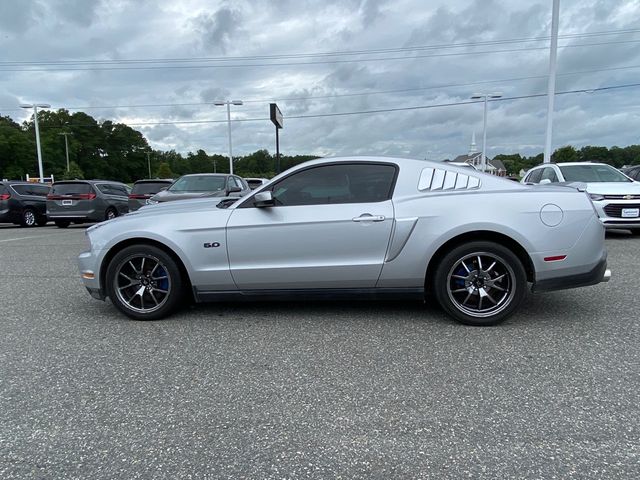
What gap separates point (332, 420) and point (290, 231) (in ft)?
6.13

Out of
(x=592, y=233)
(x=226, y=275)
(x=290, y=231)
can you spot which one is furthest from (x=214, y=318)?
(x=592, y=233)

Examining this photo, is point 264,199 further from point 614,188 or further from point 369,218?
point 614,188

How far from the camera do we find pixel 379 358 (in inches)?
130

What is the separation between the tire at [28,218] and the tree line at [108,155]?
1560 inches

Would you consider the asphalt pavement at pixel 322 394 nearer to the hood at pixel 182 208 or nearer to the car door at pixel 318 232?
the car door at pixel 318 232

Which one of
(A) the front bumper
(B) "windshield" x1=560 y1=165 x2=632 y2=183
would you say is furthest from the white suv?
(A) the front bumper

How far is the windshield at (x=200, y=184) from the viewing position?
1086cm

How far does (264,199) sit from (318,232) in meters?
0.58

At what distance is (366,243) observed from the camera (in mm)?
3920

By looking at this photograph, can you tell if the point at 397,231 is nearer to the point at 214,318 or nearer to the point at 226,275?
the point at 226,275

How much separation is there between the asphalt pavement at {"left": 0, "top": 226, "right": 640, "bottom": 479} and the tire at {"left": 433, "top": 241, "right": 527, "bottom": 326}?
0.16m

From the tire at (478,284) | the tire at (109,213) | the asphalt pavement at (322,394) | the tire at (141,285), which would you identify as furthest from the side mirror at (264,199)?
the tire at (109,213)

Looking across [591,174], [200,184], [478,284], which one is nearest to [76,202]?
[200,184]

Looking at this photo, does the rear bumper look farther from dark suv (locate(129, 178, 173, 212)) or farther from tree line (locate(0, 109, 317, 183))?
tree line (locate(0, 109, 317, 183))
